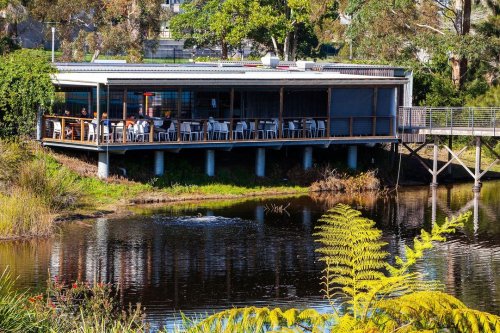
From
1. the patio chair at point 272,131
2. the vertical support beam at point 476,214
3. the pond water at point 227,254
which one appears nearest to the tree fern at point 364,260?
the pond water at point 227,254

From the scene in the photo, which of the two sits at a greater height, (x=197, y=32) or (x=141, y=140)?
(x=197, y=32)

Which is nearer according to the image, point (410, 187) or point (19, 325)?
point (19, 325)

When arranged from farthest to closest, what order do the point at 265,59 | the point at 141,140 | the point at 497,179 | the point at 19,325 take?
the point at 265,59 < the point at 497,179 < the point at 141,140 < the point at 19,325

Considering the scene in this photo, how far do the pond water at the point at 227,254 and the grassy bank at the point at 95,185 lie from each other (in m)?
1.00

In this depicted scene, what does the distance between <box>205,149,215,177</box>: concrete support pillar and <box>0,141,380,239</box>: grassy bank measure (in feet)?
0.80

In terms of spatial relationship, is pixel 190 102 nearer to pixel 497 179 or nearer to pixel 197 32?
pixel 497 179

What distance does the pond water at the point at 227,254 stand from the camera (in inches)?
1056

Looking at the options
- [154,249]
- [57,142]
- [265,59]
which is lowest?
[154,249]

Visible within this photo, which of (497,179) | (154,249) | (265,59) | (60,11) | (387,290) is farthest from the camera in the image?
(60,11)

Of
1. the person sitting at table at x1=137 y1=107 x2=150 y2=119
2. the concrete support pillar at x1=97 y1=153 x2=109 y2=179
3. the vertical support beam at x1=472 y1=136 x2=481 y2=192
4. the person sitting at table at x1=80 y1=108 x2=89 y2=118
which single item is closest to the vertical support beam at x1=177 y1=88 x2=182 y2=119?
the person sitting at table at x1=137 y1=107 x2=150 y2=119

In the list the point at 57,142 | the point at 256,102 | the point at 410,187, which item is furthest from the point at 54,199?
the point at 410,187

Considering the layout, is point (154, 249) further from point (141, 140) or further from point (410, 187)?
point (410, 187)

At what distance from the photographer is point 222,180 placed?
142 ft

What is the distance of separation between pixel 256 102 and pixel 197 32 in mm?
30601
